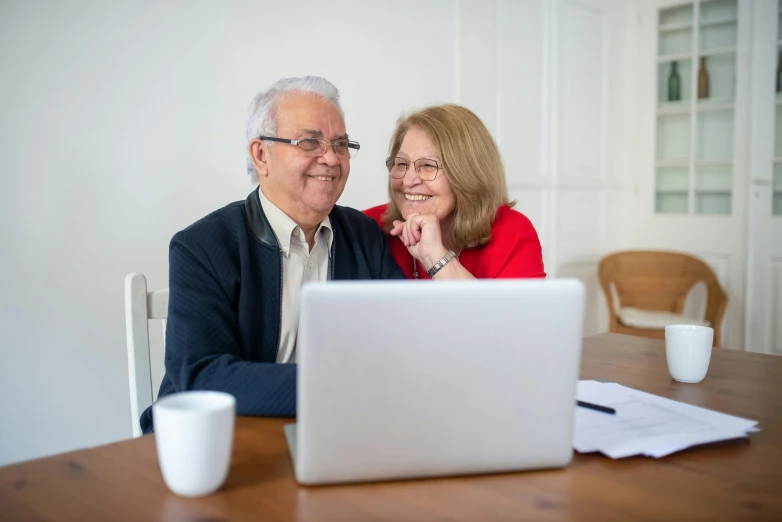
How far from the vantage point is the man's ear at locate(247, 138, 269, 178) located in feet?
5.26

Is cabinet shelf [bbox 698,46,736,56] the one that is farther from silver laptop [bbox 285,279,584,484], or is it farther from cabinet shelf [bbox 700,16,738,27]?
silver laptop [bbox 285,279,584,484]

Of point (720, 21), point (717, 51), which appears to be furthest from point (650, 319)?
point (720, 21)

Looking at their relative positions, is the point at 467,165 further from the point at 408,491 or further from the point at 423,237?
the point at 408,491

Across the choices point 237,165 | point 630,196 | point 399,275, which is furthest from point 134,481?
point 630,196

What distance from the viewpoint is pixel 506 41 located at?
3.70 m

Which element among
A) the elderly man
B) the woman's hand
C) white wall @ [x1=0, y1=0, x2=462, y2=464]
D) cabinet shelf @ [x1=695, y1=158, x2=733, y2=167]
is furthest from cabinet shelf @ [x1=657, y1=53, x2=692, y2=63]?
the elderly man

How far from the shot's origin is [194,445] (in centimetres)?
78

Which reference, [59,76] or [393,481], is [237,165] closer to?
[59,76]

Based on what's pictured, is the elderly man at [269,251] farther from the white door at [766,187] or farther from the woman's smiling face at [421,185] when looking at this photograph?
the white door at [766,187]

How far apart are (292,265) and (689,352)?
0.84 meters

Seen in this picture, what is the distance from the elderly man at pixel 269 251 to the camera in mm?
1287

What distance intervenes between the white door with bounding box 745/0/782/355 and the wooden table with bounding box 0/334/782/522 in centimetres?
333

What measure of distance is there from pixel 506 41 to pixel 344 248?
2.40 m

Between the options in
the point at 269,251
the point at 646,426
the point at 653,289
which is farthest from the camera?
the point at 653,289
